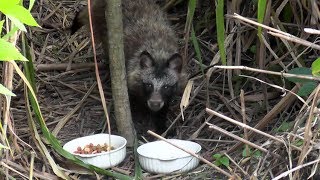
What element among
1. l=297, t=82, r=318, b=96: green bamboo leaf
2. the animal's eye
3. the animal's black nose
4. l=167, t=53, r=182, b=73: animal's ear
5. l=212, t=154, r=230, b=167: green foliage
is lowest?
l=212, t=154, r=230, b=167: green foliage

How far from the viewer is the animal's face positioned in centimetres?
478

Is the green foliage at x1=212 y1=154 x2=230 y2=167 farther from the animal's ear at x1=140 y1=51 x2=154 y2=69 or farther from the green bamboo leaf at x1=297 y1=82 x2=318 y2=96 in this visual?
the animal's ear at x1=140 y1=51 x2=154 y2=69

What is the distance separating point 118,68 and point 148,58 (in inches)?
28.7

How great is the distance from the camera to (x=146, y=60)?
4875 mm

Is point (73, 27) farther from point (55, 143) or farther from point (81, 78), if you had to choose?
point (55, 143)

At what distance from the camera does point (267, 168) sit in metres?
2.95

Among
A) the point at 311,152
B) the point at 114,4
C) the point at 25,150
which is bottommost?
the point at 25,150

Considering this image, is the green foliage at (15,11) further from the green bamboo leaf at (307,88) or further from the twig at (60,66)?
the twig at (60,66)

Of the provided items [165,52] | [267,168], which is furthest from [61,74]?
[267,168]

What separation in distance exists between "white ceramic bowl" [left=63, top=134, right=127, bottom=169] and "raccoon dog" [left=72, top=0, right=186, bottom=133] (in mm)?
511

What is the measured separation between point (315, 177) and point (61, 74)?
3066mm

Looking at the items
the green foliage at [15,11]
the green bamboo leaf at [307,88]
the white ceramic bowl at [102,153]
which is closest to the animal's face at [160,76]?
the white ceramic bowl at [102,153]

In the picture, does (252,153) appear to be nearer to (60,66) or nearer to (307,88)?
(307,88)

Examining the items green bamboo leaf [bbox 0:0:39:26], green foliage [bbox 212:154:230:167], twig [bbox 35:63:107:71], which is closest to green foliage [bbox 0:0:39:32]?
green bamboo leaf [bbox 0:0:39:26]
